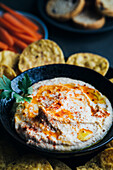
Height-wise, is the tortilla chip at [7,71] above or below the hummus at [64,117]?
above

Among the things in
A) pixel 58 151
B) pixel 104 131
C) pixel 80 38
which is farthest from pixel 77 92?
pixel 80 38

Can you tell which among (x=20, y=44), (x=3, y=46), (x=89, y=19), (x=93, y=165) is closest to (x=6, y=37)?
(x=3, y=46)

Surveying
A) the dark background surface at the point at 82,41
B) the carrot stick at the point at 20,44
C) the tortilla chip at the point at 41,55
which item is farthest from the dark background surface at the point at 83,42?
the tortilla chip at the point at 41,55

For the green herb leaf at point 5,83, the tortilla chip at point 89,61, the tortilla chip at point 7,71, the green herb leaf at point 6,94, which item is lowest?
the green herb leaf at point 6,94

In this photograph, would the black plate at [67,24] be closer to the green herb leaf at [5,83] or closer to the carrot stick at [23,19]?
the carrot stick at [23,19]

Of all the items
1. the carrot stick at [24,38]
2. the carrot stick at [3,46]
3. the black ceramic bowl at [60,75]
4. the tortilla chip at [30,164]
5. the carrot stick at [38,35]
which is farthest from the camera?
the carrot stick at [38,35]

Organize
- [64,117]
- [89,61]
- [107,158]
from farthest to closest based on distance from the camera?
[89,61], [107,158], [64,117]

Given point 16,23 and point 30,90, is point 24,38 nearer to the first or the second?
point 16,23
